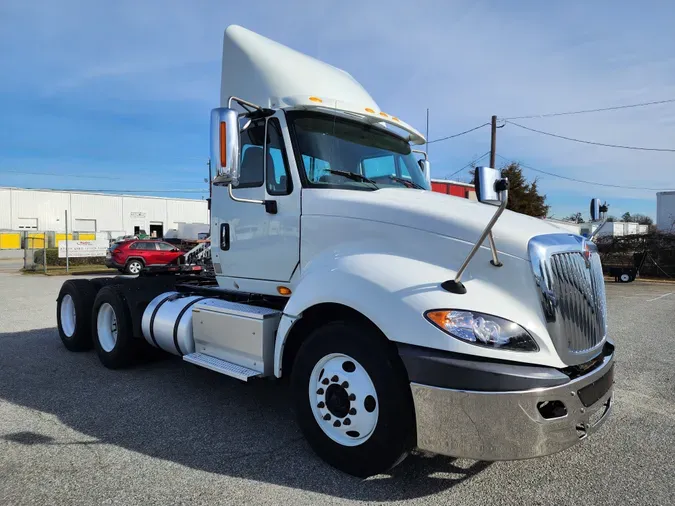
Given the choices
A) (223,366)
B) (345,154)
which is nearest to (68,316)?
(223,366)

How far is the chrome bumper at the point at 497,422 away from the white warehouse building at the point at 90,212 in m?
47.6

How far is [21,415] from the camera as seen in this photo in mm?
4434

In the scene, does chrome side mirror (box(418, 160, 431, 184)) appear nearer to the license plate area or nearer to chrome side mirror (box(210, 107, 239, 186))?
chrome side mirror (box(210, 107, 239, 186))

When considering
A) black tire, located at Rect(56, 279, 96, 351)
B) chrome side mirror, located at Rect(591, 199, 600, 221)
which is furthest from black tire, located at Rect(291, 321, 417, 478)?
black tire, located at Rect(56, 279, 96, 351)

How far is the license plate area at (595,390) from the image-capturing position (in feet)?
9.66

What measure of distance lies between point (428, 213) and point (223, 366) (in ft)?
7.14

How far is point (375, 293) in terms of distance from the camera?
10.3 feet

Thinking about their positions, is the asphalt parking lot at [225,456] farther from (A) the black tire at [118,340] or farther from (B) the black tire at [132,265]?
(B) the black tire at [132,265]

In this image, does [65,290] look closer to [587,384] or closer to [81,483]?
[81,483]

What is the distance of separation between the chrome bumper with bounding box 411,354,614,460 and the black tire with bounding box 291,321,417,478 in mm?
118

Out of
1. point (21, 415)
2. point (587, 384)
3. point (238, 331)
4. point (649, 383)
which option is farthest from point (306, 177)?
point (649, 383)

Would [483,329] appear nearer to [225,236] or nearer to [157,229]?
[225,236]

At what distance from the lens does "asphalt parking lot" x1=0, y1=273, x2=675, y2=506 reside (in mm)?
3098

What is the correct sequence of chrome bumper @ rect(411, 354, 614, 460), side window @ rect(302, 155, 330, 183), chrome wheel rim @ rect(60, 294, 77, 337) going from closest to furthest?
chrome bumper @ rect(411, 354, 614, 460)
side window @ rect(302, 155, 330, 183)
chrome wheel rim @ rect(60, 294, 77, 337)
